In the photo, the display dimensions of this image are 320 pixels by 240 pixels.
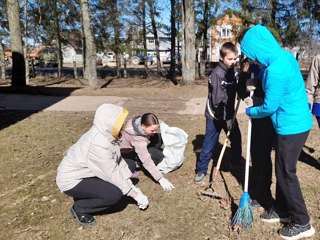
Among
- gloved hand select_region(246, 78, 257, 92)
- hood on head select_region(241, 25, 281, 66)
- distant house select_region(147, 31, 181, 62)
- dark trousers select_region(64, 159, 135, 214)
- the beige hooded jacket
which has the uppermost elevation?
distant house select_region(147, 31, 181, 62)

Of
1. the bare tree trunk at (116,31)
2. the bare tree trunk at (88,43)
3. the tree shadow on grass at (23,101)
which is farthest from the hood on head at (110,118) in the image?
the bare tree trunk at (116,31)

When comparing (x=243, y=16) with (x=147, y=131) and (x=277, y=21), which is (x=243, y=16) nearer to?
(x=277, y=21)

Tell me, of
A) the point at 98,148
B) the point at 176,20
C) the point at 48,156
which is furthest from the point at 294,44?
the point at 98,148

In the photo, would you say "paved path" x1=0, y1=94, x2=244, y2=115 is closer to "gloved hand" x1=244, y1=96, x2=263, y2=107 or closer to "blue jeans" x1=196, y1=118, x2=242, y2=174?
"blue jeans" x1=196, y1=118, x2=242, y2=174

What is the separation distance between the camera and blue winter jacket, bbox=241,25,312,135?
9.34 ft

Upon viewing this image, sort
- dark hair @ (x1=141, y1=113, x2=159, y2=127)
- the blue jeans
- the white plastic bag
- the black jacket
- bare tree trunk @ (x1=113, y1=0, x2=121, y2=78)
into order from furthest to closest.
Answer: bare tree trunk @ (x1=113, y1=0, x2=121, y2=78) → the white plastic bag → the blue jeans → the black jacket → dark hair @ (x1=141, y1=113, x2=159, y2=127)

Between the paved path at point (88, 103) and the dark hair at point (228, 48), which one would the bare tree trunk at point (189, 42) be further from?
the dark hair at point (228, 48)

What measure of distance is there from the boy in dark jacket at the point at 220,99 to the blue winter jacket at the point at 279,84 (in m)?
1.03

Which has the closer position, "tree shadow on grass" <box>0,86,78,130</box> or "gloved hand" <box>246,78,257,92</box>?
"gloved hand" <box>246,78,257,92</box>

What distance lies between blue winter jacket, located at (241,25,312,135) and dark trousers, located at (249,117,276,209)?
408 millimetres

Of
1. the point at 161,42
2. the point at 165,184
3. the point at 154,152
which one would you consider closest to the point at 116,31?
the point at 154,152

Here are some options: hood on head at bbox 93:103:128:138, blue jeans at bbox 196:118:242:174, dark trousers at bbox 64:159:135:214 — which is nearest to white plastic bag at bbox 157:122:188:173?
blue jeans at bbox 196:118:242:174

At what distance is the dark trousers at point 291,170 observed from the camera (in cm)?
301

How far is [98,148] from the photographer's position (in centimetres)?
315
